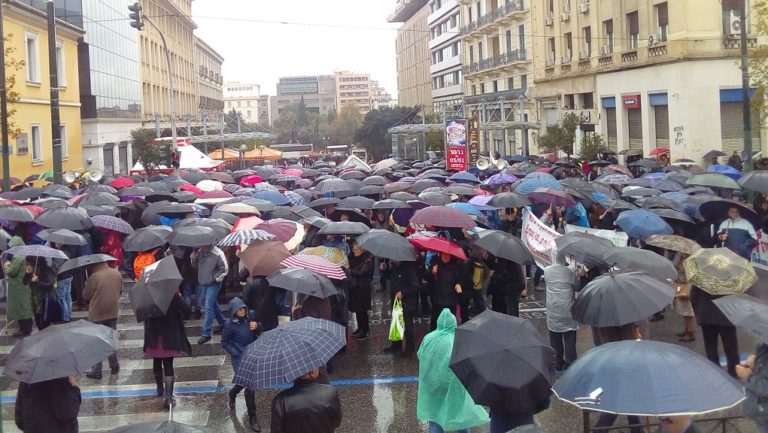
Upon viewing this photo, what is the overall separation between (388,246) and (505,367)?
4.61m

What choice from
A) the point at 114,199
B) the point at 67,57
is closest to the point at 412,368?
the point at 114,199

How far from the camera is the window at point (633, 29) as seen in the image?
117 ft

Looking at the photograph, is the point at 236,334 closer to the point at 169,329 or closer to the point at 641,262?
the point at 169,329

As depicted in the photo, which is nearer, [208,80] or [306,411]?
[306,411]

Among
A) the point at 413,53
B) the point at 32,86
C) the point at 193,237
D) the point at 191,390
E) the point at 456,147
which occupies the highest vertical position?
the point at 413,53

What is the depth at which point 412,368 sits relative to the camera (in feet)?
33.8

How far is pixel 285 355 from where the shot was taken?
617 centimetres

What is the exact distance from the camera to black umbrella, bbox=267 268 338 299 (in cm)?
882

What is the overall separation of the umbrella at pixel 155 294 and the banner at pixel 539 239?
5273 mm

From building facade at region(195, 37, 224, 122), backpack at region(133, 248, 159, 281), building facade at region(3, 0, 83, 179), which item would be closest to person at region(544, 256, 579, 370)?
backpack at region(133, 248, 159, 281)

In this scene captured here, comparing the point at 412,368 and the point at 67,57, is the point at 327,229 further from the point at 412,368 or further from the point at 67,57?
the point at 67,57

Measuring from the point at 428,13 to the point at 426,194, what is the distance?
2954 inches

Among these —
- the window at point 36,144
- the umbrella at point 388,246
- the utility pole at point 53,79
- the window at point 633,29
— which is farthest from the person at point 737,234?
the window at point 36,144

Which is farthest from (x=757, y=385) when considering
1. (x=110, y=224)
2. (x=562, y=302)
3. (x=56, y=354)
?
(x=110, y=224)
